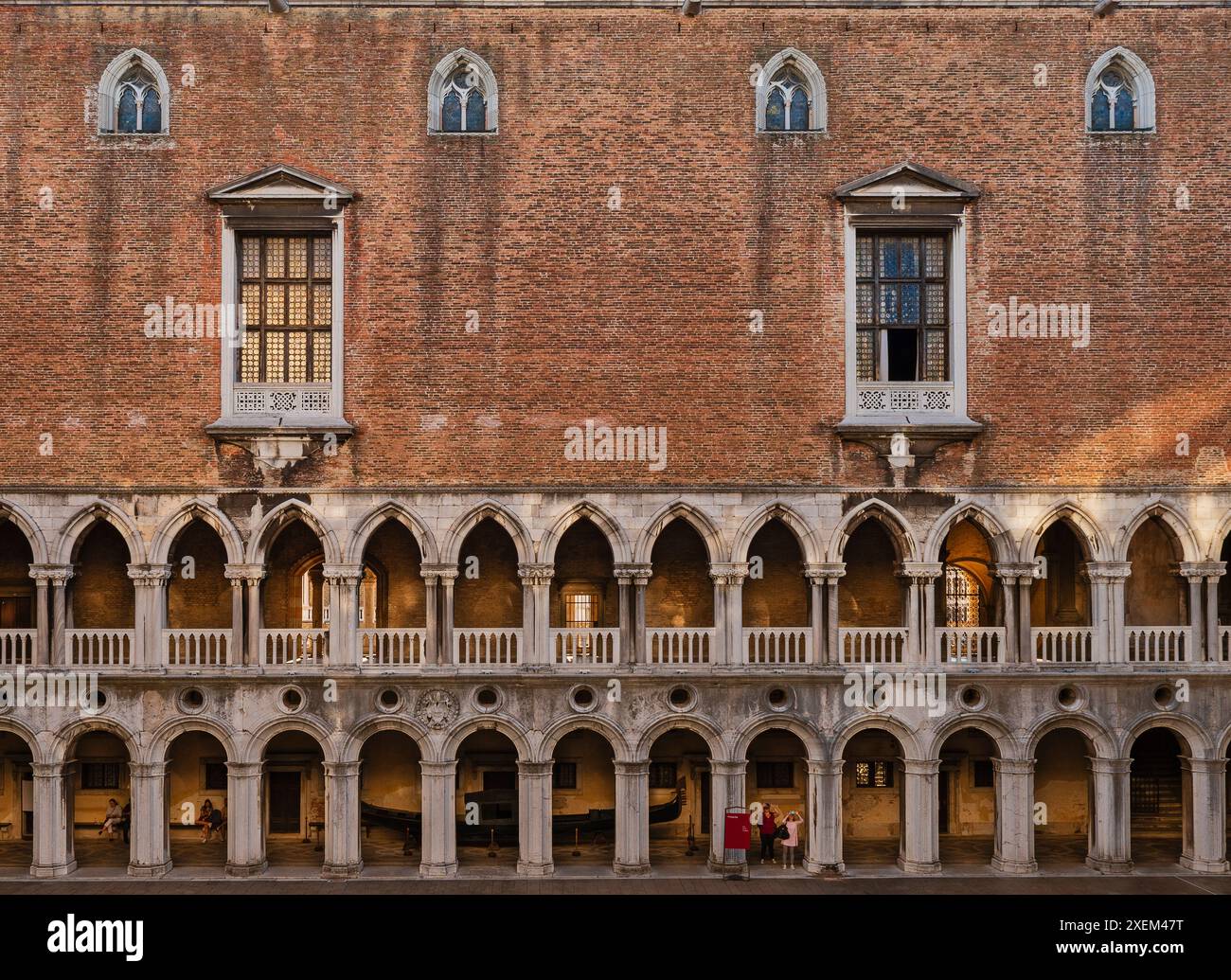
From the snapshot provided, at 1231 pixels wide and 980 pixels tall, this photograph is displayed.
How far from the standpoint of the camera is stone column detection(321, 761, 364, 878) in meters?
22.1

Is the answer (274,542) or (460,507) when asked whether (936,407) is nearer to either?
(460,507)

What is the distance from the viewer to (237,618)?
2248 centimetres

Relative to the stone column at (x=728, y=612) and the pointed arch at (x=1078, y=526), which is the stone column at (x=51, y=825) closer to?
the stone column at (x=728, y=612)

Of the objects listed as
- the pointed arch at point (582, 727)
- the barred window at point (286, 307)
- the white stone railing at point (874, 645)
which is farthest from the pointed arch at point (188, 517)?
the white stone railing at point (874, 645)

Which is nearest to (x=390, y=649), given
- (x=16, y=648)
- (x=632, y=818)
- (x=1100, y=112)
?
(x=632, y=818)

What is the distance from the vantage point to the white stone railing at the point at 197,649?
22.3 meters

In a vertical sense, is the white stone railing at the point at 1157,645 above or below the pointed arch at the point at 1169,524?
below

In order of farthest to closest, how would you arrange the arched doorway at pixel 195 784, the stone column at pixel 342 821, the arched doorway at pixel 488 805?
the arched doorway at pixel 195 784, the arched doorway at pixel 488 805, the stone column at pixel 342 821

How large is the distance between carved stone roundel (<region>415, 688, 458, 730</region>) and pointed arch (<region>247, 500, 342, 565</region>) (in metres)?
3.45

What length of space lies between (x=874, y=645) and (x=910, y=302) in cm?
753

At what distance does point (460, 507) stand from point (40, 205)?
36.1 ft

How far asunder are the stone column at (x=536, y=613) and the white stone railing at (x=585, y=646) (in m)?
0.21

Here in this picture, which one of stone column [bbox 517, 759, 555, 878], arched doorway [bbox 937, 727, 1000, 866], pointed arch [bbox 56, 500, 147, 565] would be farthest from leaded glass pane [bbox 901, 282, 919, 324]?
pointed arch [bbox 56, 500, 147, 565]

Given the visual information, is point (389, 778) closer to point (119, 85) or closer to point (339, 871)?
point (339, 871)
